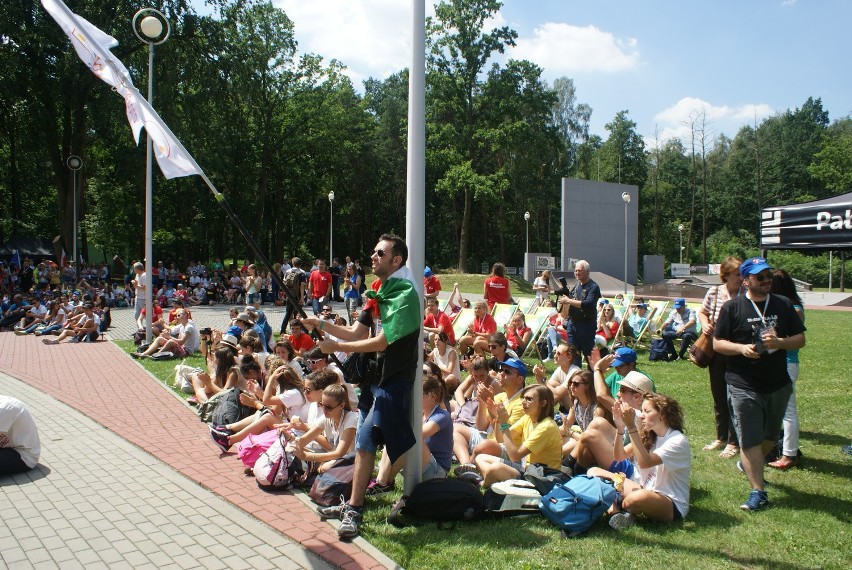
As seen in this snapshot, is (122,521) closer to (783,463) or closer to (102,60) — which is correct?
(102,60)

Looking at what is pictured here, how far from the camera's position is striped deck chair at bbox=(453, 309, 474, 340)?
12922 mm

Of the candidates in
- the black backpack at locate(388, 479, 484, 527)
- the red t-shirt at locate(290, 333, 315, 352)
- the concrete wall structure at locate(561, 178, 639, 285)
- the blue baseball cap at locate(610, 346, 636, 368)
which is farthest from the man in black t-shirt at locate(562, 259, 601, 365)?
the concrete wall structure at locate(561, 178, 639, 285)

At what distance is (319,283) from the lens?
14.5 metres

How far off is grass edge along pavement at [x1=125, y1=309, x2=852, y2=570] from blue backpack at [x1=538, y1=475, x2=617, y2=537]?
9 cm

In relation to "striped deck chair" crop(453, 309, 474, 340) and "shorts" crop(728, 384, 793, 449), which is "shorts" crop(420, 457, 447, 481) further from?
"striped deck chair" crop(453, 309, 474, 340)

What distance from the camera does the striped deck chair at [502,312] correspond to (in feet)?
42.7

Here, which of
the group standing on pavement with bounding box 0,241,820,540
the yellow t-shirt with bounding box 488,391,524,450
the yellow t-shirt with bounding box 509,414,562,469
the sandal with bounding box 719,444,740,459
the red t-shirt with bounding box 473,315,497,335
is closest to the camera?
the group standing on pavement with bounding box 0,241,820,540

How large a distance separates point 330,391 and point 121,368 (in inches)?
316

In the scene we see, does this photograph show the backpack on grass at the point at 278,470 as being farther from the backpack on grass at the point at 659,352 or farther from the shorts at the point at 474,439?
the backpack on grass at the point at 659,352

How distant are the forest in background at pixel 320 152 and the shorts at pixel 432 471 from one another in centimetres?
2150

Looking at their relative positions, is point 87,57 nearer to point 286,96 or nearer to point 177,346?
point 177,346

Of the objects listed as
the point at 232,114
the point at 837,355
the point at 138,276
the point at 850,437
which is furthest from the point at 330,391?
the point at 232,114

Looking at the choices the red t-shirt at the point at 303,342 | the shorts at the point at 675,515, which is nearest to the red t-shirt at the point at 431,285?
the red t-shirt at the point at 303,342

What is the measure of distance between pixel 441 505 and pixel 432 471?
0.56 meters
